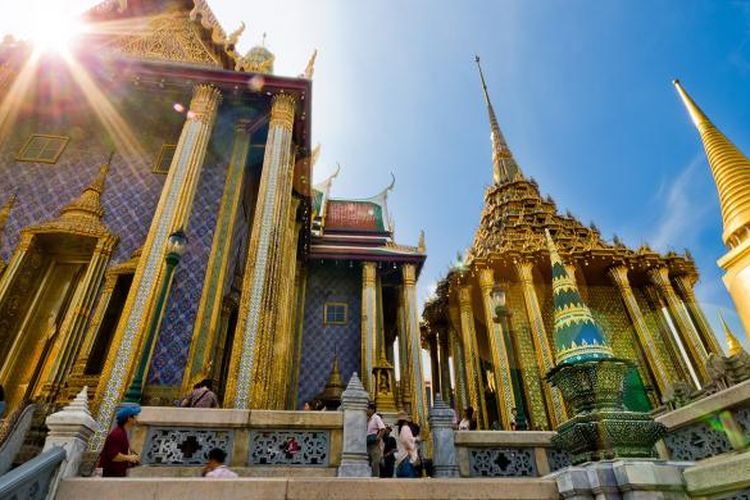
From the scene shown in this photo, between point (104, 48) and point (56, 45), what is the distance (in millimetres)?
991

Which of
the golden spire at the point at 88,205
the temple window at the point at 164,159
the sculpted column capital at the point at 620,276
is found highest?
the sculpted column capital at the point at 620,276

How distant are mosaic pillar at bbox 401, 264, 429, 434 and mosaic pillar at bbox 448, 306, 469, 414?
6042mm

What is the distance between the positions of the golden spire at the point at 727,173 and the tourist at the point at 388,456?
28.0 ft

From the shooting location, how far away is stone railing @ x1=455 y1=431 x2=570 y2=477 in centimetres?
540

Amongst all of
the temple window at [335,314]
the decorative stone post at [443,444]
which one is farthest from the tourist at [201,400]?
the temple window at [335,314]

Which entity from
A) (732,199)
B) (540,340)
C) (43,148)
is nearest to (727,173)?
(732,199)

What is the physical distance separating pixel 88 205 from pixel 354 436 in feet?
26.1

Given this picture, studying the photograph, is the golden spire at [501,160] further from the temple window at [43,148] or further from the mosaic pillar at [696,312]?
the temple window at [43,148]

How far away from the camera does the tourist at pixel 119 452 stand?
4.10 metres

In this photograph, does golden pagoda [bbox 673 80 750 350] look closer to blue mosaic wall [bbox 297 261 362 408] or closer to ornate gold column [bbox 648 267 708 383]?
ornate gold column [bbox 648 267 708 383]

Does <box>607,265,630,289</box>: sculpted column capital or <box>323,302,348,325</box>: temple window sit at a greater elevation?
<box>607,265,630,289</box>: sculpted column capital

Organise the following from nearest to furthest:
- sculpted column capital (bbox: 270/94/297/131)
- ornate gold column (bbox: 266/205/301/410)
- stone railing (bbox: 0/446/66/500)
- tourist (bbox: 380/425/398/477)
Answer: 1. stone railing (bbox: 0/446/66/500)
2. tourist (bbox: 380/425/398/477)
3. ornate gold column (bbox: 266/205/301/410)
4. sculpted column capital (bbox: 270/94/297/131)

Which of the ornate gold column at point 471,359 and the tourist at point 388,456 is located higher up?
the ornate gold column at point 471,359

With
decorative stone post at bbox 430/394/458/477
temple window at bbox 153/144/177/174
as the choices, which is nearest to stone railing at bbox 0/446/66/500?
decorative stone post at bbox 430/394/458/477
